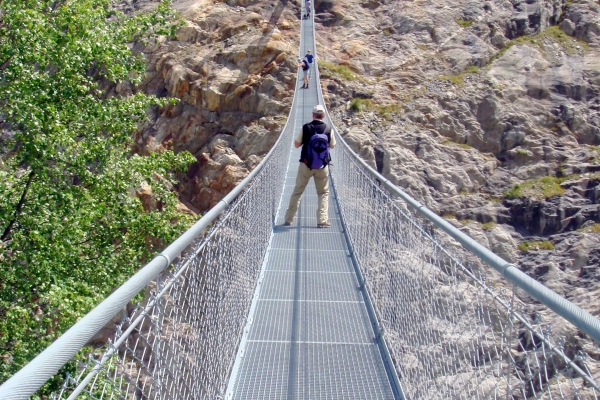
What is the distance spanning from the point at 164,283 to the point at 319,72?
61.7ft

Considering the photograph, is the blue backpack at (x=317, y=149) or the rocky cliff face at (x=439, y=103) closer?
the blue backpack at (x=317, y=149)

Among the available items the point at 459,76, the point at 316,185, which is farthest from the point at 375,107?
the point at 316,185

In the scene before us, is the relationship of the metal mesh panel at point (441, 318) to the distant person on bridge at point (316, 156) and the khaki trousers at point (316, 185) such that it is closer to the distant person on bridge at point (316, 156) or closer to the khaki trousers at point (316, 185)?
the distant person on bridge at point (316, 156)

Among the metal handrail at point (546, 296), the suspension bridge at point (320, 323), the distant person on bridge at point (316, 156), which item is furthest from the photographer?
the distant person on bridge at point (316, 156)

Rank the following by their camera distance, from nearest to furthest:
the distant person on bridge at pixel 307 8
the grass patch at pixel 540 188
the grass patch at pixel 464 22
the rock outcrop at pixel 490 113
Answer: the rock outcrop at pixel 490 113, the grass patch at pixel 540 188, the grass patch at pixel 464 22, the distant person on bridge at pixel 307 8

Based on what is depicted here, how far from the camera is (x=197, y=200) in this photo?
17844 mm

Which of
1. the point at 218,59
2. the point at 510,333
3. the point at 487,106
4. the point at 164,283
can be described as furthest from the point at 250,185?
the point at 218,59

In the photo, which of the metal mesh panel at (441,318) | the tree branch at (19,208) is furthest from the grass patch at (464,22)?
the tree branch at (19,208)

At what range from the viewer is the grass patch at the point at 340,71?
67.9ft

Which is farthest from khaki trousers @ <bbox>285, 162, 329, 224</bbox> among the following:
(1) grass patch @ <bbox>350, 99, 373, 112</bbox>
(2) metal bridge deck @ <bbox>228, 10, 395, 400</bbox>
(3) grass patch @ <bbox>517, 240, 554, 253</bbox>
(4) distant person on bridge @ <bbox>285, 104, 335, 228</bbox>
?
(1) grass patch @ <bbox>350, 99, 373, 112</bbox>

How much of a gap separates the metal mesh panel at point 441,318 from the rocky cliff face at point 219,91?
11.7 metres

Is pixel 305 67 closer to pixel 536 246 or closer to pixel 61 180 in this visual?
pixel 536 246

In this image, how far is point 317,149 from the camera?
7.50 metres

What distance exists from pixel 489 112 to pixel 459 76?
2.17m
